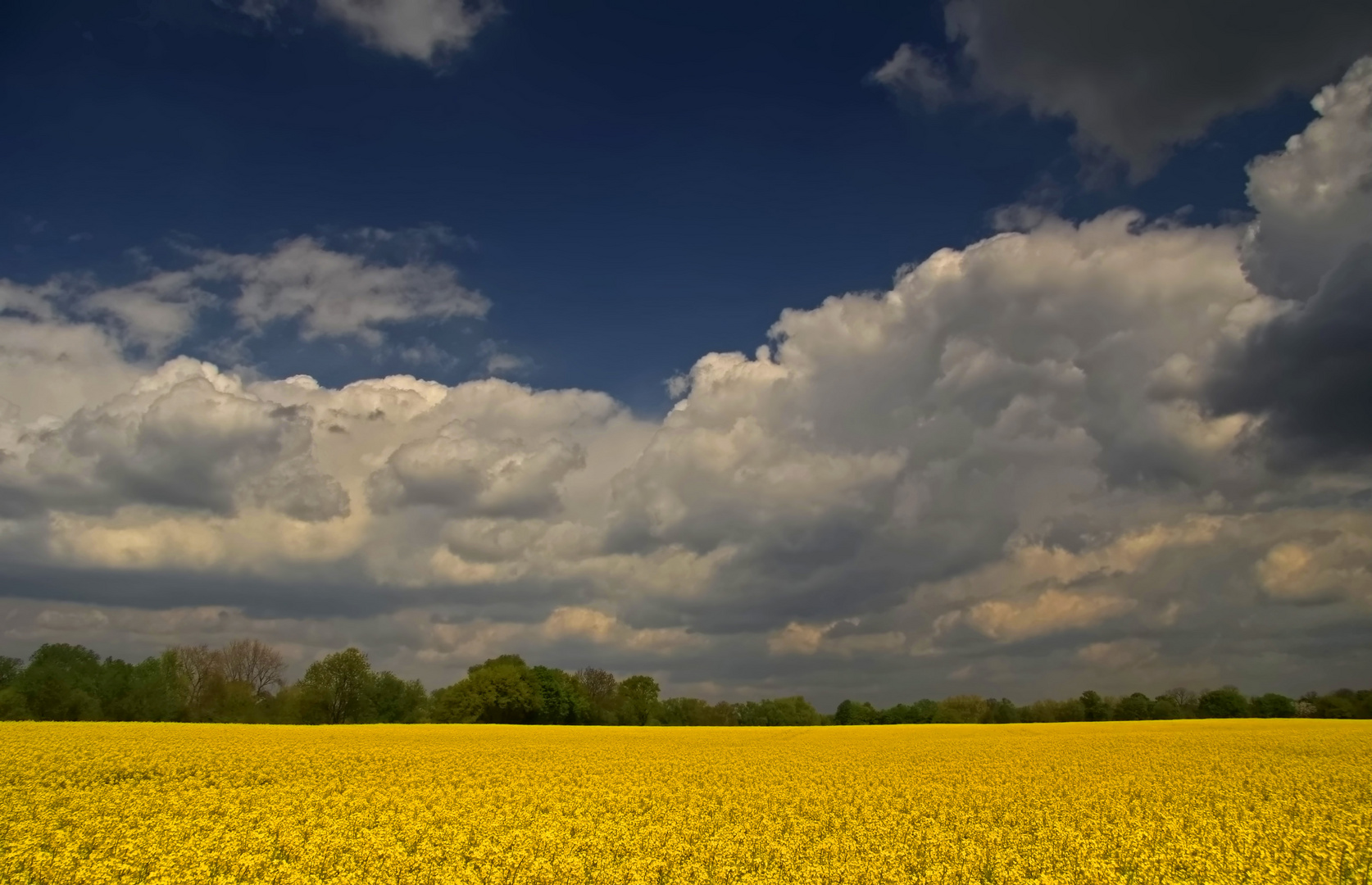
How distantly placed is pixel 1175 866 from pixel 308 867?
15.0 m

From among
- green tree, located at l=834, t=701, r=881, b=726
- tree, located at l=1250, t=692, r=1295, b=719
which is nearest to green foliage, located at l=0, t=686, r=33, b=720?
green tree, located at l=834, t=701, r=881, b=726

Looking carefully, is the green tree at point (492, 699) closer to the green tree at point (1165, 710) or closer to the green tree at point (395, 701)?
the green tree at point (395, 701)

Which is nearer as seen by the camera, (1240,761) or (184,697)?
(1240,761)

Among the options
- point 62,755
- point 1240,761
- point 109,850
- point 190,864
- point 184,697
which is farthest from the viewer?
point 184,697

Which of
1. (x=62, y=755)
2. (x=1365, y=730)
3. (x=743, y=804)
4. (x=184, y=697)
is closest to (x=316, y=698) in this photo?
(x=184, y=697)

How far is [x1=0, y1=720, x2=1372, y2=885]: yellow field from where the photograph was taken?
13.7 metres

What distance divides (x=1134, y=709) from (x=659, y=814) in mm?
96851

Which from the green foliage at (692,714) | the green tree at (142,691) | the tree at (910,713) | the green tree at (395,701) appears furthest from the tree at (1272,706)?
the green tree at (142,691)

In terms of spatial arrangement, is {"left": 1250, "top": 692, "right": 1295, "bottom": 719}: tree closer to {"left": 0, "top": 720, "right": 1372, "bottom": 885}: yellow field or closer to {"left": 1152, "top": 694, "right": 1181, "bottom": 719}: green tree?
{"left": 1152, "top": 694, "right": 1181, "bottom": 719}: green tree

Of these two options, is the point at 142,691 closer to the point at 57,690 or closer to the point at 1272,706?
the point at 57,690

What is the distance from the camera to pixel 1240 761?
3017 cm

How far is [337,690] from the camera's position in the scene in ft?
313

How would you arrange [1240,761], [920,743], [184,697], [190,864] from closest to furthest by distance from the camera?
[190,864], [1240,761], [920,743], [184,697]

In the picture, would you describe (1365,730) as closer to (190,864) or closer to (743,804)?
(743,804)
